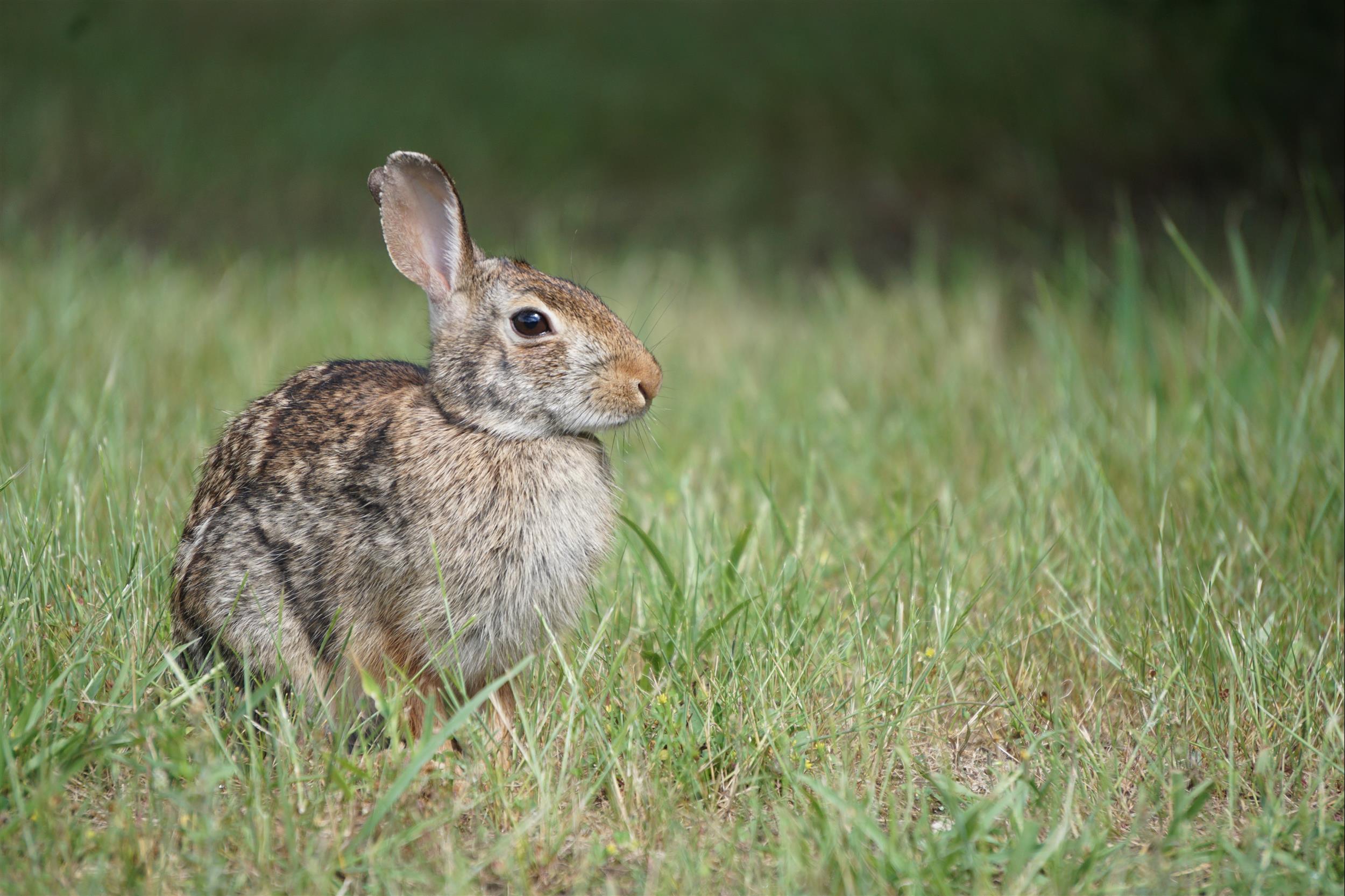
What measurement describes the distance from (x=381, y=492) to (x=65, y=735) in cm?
78

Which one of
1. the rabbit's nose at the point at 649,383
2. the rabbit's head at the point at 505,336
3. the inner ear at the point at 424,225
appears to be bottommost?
the rabbit's nose at the point at 649,383

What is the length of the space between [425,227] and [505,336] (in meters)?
0.36

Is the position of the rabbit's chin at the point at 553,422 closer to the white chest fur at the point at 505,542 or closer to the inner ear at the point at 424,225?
the white chest fur at the point at 505,542

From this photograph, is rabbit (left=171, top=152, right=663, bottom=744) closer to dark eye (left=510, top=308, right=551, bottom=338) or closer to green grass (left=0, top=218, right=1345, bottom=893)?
dark eye (left=510, top=308, right=551, bottom=338)

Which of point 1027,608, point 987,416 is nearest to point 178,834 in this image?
point 1027,608

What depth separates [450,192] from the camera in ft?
9.27

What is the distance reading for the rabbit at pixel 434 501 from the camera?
2666 millimetres

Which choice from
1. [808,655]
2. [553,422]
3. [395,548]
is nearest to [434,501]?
[395,548]

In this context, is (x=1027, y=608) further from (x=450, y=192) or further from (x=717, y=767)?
(x=450, y=192)

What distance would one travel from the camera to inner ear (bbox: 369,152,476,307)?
9.36ft

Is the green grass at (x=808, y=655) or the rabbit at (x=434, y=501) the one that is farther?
the rabbit at (x=434, y=501)

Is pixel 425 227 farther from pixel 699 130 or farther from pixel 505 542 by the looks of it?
pixel 699 130

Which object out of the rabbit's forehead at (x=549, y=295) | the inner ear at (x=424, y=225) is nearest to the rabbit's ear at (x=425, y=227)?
the inner ear at (x=424, y=225)

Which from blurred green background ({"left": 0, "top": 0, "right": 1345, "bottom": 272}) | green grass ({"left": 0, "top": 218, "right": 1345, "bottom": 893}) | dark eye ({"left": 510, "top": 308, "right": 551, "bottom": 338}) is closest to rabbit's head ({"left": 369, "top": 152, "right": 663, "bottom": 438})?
dark eye ({"left": 510, "top": 308, "right": 551, "bottom": 338})
